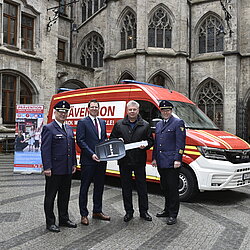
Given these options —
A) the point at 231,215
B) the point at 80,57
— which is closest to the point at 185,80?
the point at 80,57

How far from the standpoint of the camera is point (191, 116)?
724cm

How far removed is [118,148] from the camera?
479cm

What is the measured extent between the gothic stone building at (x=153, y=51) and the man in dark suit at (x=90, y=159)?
12707mm

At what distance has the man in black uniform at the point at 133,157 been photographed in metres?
5.01

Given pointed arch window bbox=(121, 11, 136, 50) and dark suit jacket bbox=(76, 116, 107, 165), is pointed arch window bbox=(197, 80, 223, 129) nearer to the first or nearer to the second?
pointed arch window bbox=(121, 11, 136, 50)

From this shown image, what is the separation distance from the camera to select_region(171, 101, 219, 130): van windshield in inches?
275

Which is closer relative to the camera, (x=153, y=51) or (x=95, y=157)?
(x=95, y=157)

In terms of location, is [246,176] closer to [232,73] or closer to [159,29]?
[232,73]

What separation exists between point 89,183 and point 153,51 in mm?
16938

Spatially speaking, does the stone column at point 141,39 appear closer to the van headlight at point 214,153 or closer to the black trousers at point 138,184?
the van headlight at point 214,153

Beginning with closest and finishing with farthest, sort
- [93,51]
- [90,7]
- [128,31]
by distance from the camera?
[128,31], [93,51], [90,7]

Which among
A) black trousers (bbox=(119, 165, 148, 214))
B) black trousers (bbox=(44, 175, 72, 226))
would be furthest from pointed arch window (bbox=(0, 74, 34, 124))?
black trousers (bbox=(119, 165, 148, 214))

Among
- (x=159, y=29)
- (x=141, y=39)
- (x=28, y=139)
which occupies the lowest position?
(x=28, y=139)

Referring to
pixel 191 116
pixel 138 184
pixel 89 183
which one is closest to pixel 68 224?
pixel 89 183
